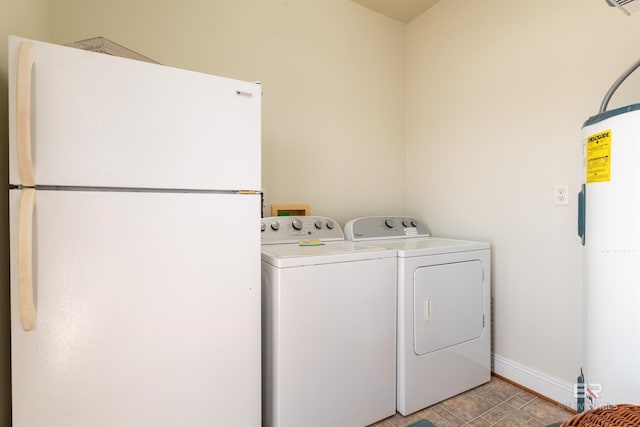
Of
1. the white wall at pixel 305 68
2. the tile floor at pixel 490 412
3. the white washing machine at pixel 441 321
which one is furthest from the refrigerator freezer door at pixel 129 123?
the tile floor at pixel 490 412

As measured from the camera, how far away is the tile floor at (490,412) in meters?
1.59

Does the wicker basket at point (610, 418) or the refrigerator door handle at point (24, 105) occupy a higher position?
the refrigerator door handle at point (24, 105)

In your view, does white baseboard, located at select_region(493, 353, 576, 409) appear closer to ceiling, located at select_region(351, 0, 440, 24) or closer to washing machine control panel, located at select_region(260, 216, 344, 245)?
washing machine control panel, located at select_region(260, 216, 344, 245)

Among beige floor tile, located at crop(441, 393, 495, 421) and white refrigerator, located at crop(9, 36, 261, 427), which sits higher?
white refrigerator, located at crop(9, 36, 261, 427)

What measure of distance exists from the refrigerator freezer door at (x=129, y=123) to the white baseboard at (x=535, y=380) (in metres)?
1.98

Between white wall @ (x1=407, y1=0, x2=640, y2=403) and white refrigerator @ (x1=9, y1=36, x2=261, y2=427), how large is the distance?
165 cm

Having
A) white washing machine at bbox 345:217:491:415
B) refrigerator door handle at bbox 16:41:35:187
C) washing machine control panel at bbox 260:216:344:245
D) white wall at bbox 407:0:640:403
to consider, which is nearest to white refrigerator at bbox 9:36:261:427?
refrigerator door handle at bbox 16:41:35:187

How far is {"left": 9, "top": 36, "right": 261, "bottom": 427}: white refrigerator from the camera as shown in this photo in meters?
0.92

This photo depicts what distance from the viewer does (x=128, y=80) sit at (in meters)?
1.02

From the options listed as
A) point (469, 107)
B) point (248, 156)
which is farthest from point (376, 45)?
point (248, 156)

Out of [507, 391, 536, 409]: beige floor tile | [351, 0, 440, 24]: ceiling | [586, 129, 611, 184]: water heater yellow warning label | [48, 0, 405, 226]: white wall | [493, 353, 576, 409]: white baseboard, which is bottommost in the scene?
[507, 391, 536, 409]: beige floor tile

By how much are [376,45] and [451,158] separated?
3.88 feet

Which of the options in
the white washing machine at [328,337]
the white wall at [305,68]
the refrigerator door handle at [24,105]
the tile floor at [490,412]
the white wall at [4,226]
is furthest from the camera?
the white wall at [305,68]

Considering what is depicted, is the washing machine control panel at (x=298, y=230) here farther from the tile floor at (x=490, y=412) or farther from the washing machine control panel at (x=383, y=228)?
the tile floor at (x=490, y=412)
